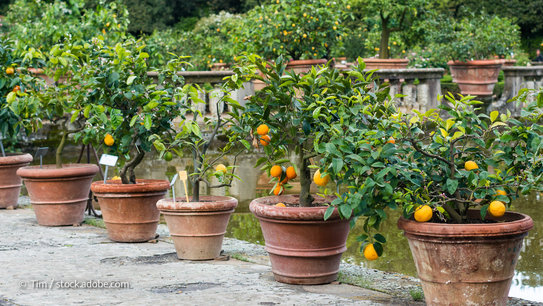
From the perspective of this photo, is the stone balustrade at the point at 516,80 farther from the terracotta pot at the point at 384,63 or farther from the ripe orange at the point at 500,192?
the ripe orange at the point at 500,192

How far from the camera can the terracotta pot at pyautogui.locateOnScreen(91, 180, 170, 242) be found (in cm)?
662

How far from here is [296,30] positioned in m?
11.6

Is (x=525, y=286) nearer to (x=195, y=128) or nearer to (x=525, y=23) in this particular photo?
(x=195, y=128)

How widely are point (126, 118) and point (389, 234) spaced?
2.62 meters

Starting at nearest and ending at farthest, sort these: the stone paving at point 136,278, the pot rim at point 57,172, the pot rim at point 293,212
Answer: the stone paving at point 136,278, the pot rim at point 293,212, the pot rim at point 57,172

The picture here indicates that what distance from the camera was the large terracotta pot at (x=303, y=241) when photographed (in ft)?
16.2

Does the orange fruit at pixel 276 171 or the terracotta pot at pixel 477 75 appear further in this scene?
the terracotta pot at pixel 477 75

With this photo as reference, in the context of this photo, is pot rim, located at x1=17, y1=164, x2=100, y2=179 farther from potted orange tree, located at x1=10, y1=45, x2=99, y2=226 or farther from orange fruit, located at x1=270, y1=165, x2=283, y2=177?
orange fruit, located at x1=270, y1=165, x2=283, y2=177

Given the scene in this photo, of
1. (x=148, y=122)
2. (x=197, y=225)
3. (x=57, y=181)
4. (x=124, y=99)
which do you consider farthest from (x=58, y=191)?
(x=197, y=225)

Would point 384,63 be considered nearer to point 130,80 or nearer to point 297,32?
point 297,32

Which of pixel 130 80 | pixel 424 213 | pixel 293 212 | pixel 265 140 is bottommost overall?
pixel 293 212

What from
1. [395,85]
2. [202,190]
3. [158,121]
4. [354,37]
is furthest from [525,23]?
[158,121]

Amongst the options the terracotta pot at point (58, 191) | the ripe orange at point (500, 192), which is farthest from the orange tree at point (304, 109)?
the terracotta pot at point (58, 191)

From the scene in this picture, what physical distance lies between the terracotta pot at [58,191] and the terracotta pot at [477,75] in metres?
7.83
